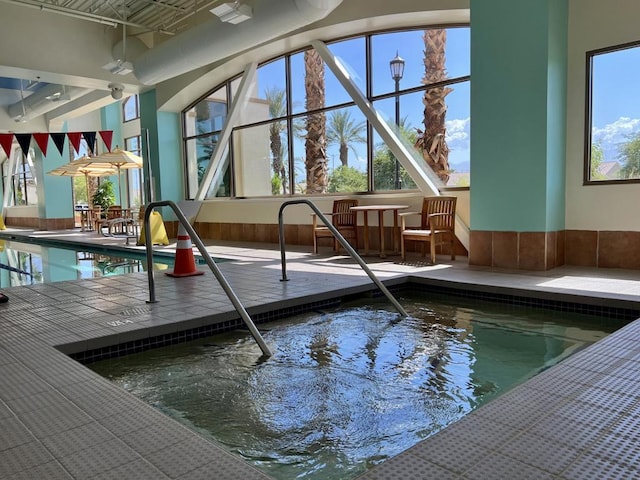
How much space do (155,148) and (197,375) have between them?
9.60m

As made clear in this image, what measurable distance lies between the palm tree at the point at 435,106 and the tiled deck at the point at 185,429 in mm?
3680

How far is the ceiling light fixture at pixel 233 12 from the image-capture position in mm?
6559

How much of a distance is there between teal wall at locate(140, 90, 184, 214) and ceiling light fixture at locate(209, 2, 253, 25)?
518cm

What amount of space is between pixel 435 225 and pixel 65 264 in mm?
5757

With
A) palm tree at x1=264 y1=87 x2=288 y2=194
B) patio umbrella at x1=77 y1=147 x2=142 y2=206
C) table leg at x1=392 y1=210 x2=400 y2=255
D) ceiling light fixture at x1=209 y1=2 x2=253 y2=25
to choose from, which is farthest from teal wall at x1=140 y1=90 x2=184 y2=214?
table leg at x1=392 y1=210 x2=400 y2=255

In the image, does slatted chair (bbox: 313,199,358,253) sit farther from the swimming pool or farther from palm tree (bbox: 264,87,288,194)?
the swimming pool

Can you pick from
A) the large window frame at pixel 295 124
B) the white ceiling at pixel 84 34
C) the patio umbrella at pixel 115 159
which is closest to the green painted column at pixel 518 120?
the large window frame at pixel 295 124

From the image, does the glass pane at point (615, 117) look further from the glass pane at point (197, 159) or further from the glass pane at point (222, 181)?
the glass pane at point (197, 159)

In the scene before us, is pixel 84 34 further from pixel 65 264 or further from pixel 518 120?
pixel 518 120

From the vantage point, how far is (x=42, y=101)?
13562 mm

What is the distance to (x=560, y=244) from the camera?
18.0 ft

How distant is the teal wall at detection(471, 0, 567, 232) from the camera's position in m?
5.03

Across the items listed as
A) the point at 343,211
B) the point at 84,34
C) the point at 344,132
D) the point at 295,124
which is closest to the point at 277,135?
the point at 295,124

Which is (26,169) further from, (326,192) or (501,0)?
(501,0)
